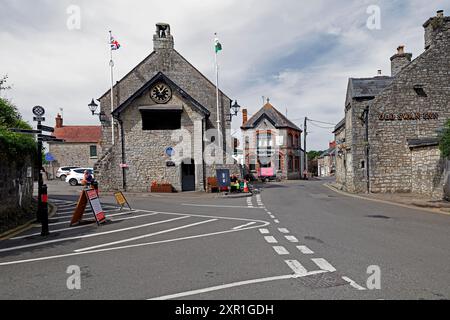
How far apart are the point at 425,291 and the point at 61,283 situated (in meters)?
5.14

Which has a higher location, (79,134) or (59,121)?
(59,121)

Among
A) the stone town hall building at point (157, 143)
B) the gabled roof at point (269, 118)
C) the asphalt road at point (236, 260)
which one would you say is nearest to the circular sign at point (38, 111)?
the asphalt road at point (236, 260)

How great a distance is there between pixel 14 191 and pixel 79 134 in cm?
3898

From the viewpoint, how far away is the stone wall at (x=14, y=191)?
9.46 m

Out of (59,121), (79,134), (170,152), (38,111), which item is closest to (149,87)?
(170,152)

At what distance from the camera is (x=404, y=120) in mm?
18656

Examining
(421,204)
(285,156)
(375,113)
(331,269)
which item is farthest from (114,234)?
(285,156)

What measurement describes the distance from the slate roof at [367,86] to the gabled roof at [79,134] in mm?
36200

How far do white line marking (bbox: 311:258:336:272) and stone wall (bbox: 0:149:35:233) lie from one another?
8.74 meters

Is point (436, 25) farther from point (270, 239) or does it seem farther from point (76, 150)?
point (76, 150)

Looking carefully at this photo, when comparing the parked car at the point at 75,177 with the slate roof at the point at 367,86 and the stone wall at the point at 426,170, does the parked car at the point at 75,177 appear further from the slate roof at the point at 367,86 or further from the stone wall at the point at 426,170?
the stone wall at the point at 426,170

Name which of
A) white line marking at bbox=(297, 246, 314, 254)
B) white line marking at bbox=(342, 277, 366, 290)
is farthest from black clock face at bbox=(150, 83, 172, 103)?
white line marking at bbox=(342, 277, 366, 290)

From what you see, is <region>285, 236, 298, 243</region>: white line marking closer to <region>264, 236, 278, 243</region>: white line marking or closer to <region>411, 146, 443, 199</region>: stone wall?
<region>264, 236, 278, 243</region>: white line marking
